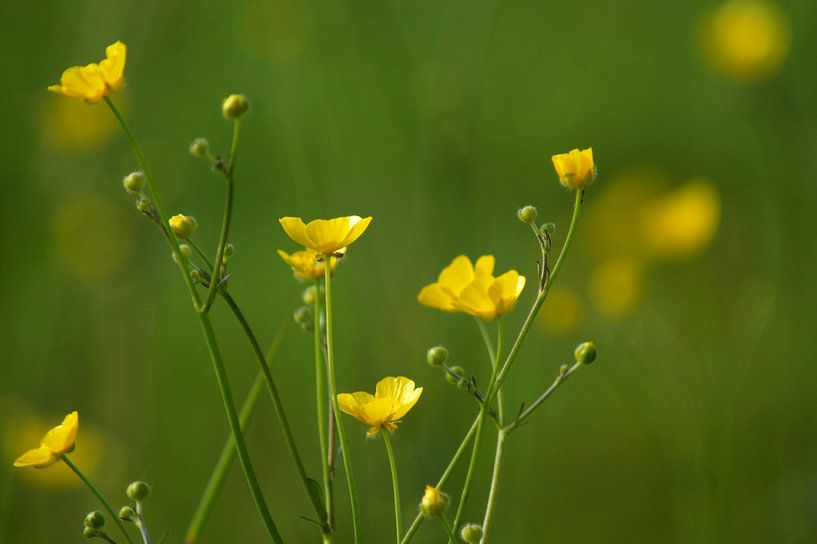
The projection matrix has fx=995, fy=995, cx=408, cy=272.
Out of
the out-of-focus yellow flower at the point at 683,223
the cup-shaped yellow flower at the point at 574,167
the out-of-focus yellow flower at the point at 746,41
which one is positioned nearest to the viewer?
the cup-shaped yellow flower at the point at 574,167

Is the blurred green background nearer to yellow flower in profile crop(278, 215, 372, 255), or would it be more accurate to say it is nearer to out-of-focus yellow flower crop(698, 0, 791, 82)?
out-of-focus yellow flower crop(698, 0, 791, 82)

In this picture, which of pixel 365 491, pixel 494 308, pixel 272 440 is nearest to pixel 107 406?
pixel 272 440

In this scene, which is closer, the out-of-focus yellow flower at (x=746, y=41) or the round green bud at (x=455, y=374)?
the round green bud at (x=455, y=374)

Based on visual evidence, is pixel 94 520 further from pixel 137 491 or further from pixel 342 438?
pixel 342 438

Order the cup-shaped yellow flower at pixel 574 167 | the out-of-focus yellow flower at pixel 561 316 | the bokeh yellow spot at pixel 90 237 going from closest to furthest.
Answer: the cup-shaped yellow flower at pixel 574 167
the out-of-focus yellow flower at pixel 561 316
the bokeh yellow spot at pixel 90 237

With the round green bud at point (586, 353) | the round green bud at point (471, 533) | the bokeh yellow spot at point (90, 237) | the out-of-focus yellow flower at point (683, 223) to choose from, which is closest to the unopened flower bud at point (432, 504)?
the round green bud at point (471, 533)

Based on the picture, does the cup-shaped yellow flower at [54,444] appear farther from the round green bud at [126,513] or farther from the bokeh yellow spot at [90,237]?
the bokeh yellow spot at [90,237]

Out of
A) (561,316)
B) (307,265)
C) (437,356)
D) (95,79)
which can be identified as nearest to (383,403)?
(437,356)
